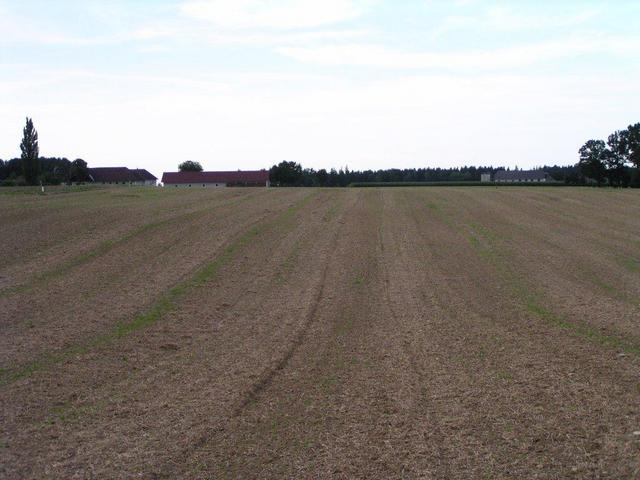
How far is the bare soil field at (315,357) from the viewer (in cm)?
784

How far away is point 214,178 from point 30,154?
91.1ft

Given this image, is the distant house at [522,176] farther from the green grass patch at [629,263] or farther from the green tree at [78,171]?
the green grass patch at [629,263]

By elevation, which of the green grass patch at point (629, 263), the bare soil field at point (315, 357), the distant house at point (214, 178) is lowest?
the bare soil field at point (315, 357)

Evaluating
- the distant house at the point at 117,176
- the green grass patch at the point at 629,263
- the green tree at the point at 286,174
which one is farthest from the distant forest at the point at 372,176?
the green grass patch at the point at 629,263

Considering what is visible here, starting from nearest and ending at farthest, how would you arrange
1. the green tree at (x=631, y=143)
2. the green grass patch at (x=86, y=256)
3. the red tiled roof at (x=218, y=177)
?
the green grass patch at (x=86, y=256), the green tree at (x=631, y=143), the red tiled roof at (x=218, y=177)

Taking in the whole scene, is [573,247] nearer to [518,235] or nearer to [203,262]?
[518,235]

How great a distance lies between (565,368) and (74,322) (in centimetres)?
983

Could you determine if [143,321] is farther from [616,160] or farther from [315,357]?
[616,160]

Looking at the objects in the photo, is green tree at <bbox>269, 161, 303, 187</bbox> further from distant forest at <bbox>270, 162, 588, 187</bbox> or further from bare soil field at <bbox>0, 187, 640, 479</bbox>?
bare soil field at <bbox>0, 187, 640, 479</bbox>

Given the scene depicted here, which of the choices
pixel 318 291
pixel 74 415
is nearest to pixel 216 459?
pixel 74 415

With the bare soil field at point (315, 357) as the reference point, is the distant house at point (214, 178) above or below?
above

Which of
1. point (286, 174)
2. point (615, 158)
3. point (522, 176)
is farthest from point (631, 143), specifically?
point (522, 176)

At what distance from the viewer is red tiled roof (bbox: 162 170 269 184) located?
336 ft

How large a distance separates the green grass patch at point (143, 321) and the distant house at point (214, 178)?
77.2 m
